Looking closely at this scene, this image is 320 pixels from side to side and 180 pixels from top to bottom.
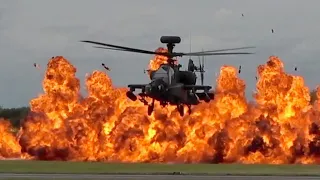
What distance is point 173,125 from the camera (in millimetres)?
95875

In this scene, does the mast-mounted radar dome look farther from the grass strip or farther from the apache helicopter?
the grass strip

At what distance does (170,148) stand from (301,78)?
1982 centimetres

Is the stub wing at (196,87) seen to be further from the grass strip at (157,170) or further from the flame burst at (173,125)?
the flame burst at (173,125)

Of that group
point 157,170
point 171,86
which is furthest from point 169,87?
point 157,170

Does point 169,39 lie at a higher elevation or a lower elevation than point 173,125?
higher

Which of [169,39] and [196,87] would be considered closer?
[169,39]

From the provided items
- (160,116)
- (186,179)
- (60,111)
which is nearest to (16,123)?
(60,111)

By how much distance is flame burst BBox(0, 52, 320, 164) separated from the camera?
307ft

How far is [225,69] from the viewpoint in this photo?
97125 mm

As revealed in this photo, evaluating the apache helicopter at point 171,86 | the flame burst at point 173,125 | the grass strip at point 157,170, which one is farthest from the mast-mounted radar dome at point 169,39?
the flame burst at point 173,125

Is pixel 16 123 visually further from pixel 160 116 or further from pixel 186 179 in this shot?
pixel 186 179

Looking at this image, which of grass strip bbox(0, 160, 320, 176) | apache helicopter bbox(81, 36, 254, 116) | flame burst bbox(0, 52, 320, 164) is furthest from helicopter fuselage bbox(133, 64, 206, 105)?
flame burst bbox(0, 52, 320, 164)

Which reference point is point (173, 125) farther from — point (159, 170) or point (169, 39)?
point (169, 39)

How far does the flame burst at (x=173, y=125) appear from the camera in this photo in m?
93.6
